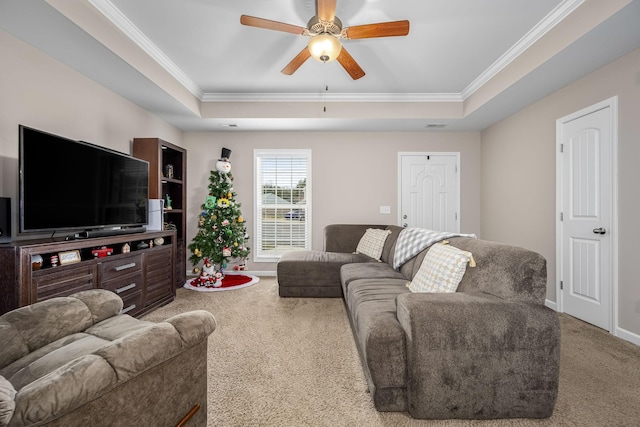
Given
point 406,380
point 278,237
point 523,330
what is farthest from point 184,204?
point 523,330

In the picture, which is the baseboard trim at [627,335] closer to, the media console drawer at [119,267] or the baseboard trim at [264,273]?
the baseboard trim at [264,273]

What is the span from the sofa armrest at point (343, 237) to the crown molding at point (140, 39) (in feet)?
9.16

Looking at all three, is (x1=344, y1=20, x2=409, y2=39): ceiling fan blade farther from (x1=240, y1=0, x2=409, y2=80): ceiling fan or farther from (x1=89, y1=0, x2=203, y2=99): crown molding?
(x1=89, y1=0, x2=203, y2=99): crown molding

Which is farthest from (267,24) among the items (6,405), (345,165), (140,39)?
(345,165)

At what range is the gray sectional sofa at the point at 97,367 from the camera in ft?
2.38

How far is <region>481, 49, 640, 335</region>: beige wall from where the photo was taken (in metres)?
2.50

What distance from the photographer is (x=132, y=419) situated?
94cm

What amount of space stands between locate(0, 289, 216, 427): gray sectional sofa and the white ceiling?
6.68 feet

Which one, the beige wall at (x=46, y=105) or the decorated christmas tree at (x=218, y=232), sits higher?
the beige wall at (x=46, y=105)

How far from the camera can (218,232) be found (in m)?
4.35

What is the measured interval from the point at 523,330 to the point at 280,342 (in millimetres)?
1750

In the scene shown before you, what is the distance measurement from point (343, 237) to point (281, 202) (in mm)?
1286

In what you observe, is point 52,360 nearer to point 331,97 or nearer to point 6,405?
point 6,405

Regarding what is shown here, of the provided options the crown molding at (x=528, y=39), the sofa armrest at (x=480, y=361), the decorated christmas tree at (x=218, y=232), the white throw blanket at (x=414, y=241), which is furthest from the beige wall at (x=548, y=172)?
the decorated christmas tree at (x=218, y=232)
